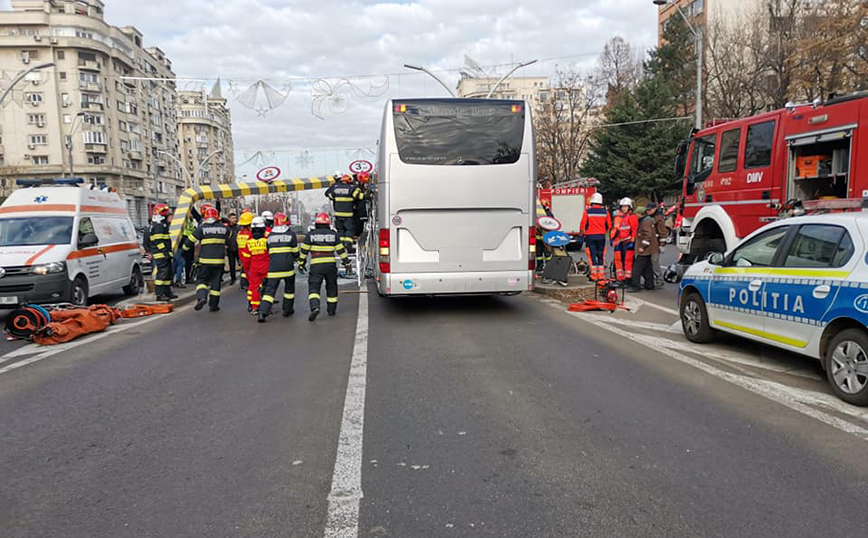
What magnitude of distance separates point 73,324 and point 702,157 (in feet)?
38.6

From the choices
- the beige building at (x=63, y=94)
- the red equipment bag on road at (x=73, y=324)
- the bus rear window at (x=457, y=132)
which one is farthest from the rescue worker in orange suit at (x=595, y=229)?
the beige building at (x=63, y=94)

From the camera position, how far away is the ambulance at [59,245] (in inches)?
408

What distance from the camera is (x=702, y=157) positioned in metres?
12.2

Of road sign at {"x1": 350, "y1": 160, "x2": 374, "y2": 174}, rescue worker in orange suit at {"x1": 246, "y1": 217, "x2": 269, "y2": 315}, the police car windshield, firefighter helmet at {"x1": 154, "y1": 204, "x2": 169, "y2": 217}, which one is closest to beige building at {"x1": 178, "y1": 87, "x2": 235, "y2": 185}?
road sign at {"x1": 350, "y1": 160, "x2": 374, "y2": 174}

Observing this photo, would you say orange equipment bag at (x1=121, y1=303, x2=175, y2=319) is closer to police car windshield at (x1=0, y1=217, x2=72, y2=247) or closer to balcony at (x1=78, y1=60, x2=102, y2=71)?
police car windshield at (x1=0, y1=217, x2=72, y2=247)

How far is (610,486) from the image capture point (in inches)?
143

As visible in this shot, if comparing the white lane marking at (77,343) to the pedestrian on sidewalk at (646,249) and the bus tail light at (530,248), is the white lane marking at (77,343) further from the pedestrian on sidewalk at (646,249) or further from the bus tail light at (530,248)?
the pedestrian on sidewalk at (646,249)

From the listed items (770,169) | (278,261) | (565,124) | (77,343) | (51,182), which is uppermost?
(565,124)

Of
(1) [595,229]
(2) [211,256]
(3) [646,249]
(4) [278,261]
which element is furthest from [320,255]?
(3) [646,249]

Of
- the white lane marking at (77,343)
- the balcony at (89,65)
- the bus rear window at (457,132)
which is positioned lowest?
the white lane marking at (77,343)

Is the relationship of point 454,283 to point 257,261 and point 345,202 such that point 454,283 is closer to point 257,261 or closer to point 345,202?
point 257,261

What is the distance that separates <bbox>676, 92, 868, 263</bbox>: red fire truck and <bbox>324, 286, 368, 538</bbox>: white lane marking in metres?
7.09

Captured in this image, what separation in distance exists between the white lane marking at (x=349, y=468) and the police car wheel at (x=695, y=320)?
4201 millimetres

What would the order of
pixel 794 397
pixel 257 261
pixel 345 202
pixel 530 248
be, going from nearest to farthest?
1. pixel 794 397
2. pixel 530 248
3. pixel 257 261
4. pixel 345 202
